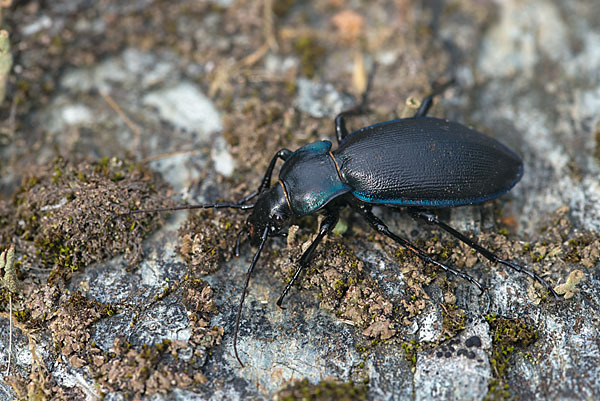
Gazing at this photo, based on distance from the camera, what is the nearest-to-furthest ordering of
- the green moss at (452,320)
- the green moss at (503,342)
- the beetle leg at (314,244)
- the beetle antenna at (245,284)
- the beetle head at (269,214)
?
the green moss at (503,342), the beetle antenna at (245,284), the green moss at (452,320), the beetle leg at (314,244), the beetle head at (269,214)

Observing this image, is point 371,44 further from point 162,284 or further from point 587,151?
point 162,284

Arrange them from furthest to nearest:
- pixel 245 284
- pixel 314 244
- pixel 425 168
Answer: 1. pixel 425 168
2. pixel 314 244
3. pixel 245 284

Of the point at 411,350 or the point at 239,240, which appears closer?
the point at 411,350

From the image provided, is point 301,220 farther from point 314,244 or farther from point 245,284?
point 245,284

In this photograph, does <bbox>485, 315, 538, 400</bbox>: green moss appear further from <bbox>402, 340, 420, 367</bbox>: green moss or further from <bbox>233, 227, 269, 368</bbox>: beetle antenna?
<bbox>233, 227, 269, 368</bbox>: beetle antenna

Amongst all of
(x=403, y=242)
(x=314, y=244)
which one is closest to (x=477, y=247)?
(x=403, y=242)

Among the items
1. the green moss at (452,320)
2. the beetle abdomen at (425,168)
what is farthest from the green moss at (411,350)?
the beetle abdomen at (425,168)

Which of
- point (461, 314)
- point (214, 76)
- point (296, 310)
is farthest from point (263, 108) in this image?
point (461, 314)

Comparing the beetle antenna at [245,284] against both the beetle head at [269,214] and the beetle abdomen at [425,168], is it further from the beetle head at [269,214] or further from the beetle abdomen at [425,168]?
the beetle abdomen at [425,168]
